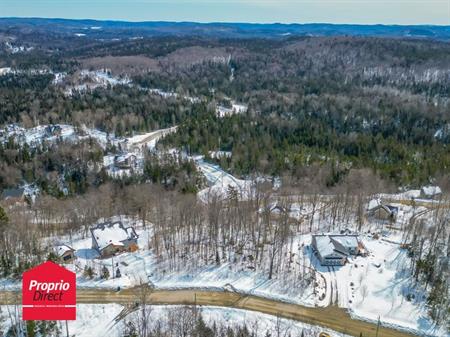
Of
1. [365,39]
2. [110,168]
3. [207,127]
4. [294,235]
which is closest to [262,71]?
[365,39]

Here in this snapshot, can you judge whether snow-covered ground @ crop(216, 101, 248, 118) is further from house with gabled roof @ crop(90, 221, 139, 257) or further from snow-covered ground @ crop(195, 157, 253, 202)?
house with gabled roof @ crop(90, 221, 139, 257)

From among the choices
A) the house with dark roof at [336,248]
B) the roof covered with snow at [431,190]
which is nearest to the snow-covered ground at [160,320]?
the house with dark roof at [336,248]

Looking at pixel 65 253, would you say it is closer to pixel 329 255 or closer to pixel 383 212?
pixel 329 255

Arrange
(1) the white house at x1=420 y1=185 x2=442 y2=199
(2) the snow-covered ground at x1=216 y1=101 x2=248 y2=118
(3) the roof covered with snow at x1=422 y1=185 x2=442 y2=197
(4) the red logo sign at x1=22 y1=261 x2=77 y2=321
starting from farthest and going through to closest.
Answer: (2) the snow-covered ground at x1=216 y1=101 x2=248 y2=118, (3) the roof covered with snow at x1=422 y1=185 x2=442 y2=197, (1) the white house at x1=420 y1=185 x2=442 y2=199, (4) the red logo sign at x1=22 y1=261 x2=77 y2=321

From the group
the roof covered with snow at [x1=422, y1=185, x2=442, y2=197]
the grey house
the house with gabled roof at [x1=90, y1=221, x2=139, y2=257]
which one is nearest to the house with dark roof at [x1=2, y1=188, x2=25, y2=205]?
the house with gabled roof at [x1=90, y1=221, x2=139, y2=257]

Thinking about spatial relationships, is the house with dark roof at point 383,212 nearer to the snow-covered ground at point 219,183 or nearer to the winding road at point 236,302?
the snow-covered ground at point 219,183

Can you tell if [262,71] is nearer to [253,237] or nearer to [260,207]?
[260,207]

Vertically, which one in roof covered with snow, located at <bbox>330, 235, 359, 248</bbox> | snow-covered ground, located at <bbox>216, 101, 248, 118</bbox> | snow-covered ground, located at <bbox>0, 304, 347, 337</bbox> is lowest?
snow-covered ground, located at <bbox>0, 304, 347, 337</bbox>

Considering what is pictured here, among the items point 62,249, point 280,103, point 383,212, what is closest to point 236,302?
point 62,249
